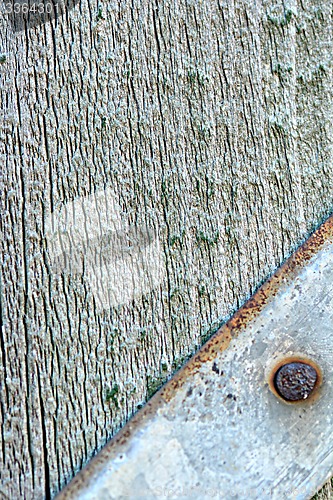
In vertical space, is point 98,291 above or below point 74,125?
below

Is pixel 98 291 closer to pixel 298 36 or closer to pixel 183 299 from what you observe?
pixel 183 299

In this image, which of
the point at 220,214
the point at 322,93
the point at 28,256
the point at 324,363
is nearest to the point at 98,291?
the point at 28,256

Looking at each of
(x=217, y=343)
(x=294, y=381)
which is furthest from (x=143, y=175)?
(x=294, y=381)

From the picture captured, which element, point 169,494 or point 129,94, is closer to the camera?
point 169,494

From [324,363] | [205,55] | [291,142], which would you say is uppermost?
[205,55]

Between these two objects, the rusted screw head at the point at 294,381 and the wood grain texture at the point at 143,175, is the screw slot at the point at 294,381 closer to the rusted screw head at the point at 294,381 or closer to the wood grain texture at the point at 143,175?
the rusted screw head at the point at 294,381
